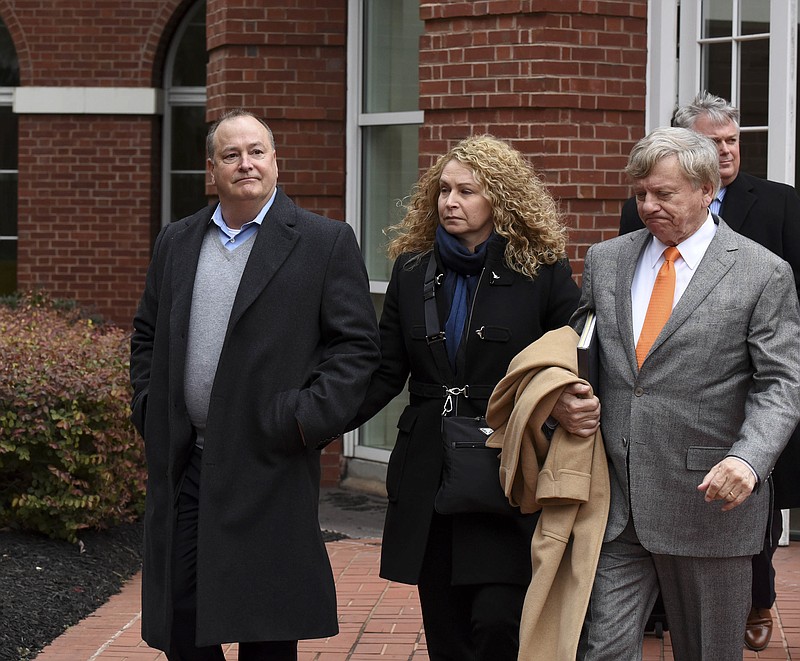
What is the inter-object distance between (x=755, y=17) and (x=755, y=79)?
30 centimetres

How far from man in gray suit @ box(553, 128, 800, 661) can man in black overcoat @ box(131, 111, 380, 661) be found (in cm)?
77

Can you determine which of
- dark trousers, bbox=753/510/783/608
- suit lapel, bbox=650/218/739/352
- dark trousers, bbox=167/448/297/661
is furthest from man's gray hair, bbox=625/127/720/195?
dark trousers, bbox=753/510/783/608

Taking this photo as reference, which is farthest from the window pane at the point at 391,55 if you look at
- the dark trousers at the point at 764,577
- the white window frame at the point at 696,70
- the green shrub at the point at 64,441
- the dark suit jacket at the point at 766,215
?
the dark trousers at the point at 764,577

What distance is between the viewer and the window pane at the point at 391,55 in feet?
27.2

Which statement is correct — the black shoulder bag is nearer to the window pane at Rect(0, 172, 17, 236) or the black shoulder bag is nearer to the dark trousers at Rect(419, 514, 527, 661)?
the dark trousers at Rect(419, 514, 527, 661)

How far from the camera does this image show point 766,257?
3.65 m

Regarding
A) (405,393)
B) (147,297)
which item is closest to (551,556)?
(147,297)

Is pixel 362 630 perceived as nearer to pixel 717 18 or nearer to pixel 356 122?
pixel 717 18

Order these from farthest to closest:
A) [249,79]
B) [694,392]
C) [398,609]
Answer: [249,79], [398,609], [694,392]

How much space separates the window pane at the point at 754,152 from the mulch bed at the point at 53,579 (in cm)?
290

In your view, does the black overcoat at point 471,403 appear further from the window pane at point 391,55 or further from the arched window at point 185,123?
the arched window at point 185,123

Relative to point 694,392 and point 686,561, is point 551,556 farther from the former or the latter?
point 694,392

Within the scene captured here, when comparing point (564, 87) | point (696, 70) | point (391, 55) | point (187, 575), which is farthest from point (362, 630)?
point (391, 55)

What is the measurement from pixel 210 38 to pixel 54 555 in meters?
3.65
